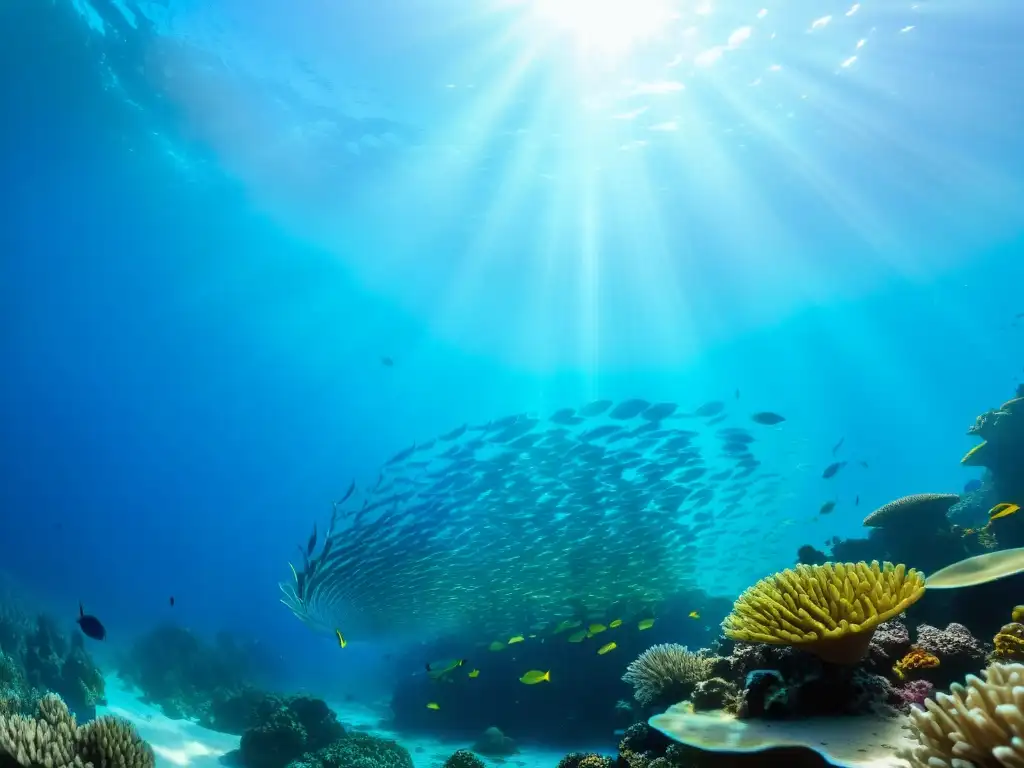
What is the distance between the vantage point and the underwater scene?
4871mm

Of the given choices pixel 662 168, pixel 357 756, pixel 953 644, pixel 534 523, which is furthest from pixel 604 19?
pixel 357 756

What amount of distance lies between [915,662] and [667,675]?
9.67 ft

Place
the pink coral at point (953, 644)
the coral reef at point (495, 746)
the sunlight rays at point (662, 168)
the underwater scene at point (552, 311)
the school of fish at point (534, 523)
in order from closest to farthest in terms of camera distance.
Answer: the pink coral at point (953, 644), the underwater scene at point (552, 311), the coral reef at point (495, 746), the school of fish at point (534, 523), the sunlight rays at point (662, 168)

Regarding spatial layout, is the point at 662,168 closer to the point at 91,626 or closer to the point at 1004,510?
the point at 1004,510

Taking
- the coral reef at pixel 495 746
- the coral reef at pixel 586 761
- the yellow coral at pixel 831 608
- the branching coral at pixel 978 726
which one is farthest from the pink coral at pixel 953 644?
the coral reef at pixel 495 746

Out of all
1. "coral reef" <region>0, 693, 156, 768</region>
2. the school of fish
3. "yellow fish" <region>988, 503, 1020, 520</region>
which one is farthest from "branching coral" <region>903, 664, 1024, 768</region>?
the school of fish

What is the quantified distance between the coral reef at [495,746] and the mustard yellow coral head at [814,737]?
1319 centimetres

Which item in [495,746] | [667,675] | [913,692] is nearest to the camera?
[913,692]

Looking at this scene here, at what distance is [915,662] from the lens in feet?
14.0

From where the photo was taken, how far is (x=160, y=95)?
21500mm

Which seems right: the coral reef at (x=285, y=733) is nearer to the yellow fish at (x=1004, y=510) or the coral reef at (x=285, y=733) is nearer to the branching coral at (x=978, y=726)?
the branching coral at (x=978, y=726)

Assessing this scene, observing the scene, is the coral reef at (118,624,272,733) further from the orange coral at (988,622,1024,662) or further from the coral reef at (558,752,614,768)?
the orange coral at (988,622,1024,662)

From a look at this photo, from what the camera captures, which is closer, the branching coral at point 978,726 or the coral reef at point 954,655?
the branching coral at point 978,726

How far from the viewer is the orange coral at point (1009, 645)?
4148 mm
